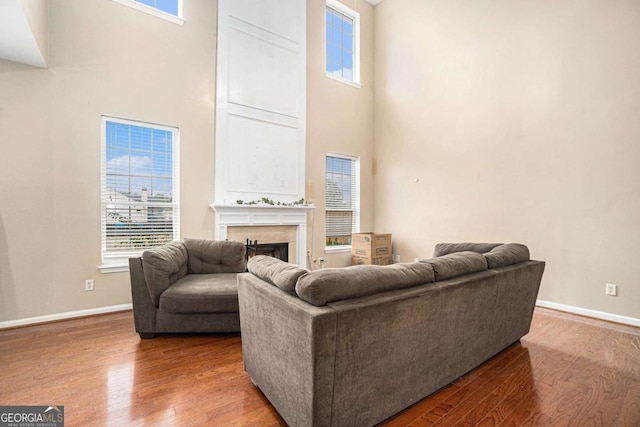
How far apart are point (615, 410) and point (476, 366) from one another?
2.44 ft

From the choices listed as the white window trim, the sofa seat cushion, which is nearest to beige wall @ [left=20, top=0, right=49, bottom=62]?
the white window trim

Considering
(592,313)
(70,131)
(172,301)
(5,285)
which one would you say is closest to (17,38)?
(70,131)

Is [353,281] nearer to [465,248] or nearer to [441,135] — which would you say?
[465,248]

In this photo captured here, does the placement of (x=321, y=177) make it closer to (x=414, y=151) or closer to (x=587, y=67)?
(x=414, y=151)

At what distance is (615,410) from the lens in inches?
70.0

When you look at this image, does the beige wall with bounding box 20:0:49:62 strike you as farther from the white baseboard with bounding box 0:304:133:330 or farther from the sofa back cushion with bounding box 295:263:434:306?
the sofa back cushion with bounding box 295:263:434:306

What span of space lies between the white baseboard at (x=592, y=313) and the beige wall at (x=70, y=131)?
4.90 metres

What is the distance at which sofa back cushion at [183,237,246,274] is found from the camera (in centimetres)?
339

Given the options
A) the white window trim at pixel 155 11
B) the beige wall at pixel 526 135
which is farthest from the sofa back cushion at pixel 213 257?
the beige wall at pixel 526 135

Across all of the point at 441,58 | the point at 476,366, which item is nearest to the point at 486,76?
the point at 441,58

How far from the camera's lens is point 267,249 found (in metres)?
4.86

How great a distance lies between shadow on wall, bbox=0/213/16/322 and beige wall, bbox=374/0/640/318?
5.35m

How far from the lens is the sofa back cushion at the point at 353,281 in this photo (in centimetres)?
138

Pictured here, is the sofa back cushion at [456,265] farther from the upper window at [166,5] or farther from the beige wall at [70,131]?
the upper window at [166,5]
